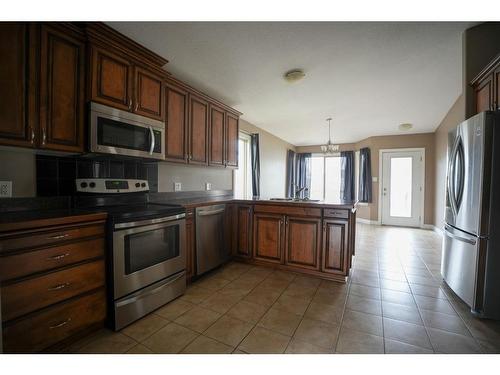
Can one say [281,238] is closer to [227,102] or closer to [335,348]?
[335,348]

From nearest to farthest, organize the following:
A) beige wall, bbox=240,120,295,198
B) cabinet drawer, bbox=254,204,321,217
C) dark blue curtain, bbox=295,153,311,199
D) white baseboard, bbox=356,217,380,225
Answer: cabinet drawer, bbox=254,204,321,217, beige wall, bbox=240,120,295,198, white baseboard, bbox=356,217,380,225, dark blue curtain, bbox=295,153,311,199

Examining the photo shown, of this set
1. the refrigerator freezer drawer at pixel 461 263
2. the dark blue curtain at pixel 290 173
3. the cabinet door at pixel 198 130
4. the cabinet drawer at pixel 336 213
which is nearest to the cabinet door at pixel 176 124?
the cabinet door at pixel 198 130

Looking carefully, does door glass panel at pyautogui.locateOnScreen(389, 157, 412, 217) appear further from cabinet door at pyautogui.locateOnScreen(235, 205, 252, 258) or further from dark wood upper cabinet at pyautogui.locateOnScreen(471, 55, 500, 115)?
cabinet door at pyautogui.locateOnScreen(235, 205, 252, 258)

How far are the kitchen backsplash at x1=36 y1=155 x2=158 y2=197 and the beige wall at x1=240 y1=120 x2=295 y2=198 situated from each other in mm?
2659

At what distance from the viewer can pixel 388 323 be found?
1.75 m

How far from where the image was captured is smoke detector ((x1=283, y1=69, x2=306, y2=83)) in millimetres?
2463

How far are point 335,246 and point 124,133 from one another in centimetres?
247

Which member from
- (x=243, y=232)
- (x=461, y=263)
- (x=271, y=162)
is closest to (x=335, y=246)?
(x=461, y=263)

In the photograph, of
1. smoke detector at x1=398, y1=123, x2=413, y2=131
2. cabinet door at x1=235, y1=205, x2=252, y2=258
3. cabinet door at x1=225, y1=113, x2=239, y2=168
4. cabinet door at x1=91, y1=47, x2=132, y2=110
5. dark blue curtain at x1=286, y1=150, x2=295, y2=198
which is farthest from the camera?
dark blue curtain at x1=286, y1=150, x2=295, y2=198

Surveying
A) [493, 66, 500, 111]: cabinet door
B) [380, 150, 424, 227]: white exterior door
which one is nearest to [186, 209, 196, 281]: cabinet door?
[493, 66, 500, 111]: cabinet door

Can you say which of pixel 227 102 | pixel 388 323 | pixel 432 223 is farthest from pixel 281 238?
pixel 432 223

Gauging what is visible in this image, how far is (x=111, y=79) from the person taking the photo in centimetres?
184

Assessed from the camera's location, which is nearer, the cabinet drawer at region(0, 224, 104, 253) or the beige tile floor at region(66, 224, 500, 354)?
the cabinet drawer at region(0, 224, 104, 253)

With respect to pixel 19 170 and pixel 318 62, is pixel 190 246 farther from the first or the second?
pixel 318 62
